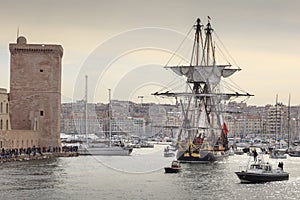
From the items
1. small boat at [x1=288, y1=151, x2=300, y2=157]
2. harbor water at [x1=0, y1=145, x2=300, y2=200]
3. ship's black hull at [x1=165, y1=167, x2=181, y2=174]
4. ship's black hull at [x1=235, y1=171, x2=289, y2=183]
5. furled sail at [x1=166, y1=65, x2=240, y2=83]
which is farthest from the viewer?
small boat at [x1=288, y1=151, x2=300, y2=157]

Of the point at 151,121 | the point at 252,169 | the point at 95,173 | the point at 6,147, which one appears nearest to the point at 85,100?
the point at 151,121

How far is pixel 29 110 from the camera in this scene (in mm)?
100625

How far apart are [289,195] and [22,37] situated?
209ft

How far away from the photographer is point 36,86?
3984 inches

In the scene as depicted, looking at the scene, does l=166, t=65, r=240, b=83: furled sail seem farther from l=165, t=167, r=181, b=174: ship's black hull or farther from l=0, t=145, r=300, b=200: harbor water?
l=165, t=167, r=181, b=174: ship's black hull

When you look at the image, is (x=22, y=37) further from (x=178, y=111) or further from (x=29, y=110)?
(x=178, y=111)

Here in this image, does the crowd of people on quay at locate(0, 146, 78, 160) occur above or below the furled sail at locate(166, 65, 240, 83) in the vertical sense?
below

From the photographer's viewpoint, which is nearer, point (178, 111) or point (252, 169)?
point (252, 169)

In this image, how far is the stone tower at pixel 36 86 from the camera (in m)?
100

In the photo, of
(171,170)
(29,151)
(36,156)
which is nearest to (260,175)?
(171,170)

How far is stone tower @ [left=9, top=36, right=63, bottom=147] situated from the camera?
100438 millimetres

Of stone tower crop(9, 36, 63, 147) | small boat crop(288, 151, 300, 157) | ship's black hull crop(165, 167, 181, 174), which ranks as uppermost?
stone tower crop(9, 36, 63, 147)

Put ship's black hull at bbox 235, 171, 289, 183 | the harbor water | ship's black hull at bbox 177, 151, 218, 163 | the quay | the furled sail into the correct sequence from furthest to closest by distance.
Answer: the furled sail, ship's black hull at bbox 177, 151, 218, 163, the quay, ship's black hull at bbox 235, 171, 289, 183, the harbor water

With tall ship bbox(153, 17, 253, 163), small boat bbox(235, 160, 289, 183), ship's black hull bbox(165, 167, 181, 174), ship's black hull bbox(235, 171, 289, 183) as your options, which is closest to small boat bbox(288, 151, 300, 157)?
tall ship bbox(153, 17, 253, 163)
